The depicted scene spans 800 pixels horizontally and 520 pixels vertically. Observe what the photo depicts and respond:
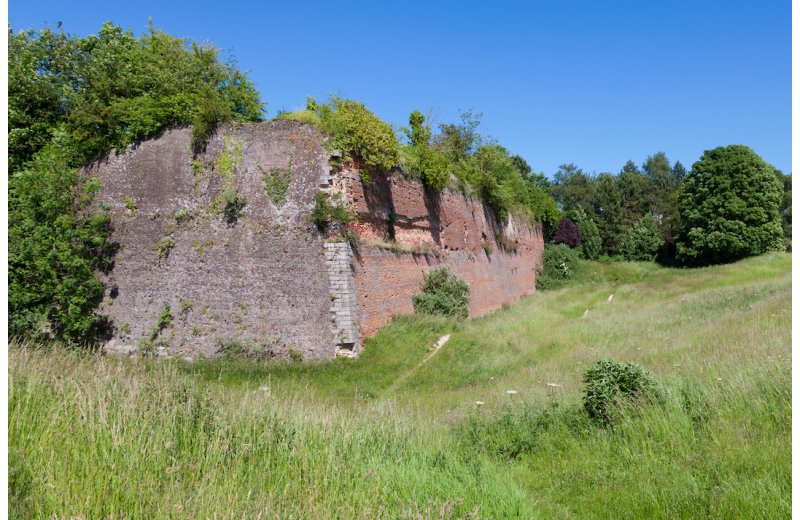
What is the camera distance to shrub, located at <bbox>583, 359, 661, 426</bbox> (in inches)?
273

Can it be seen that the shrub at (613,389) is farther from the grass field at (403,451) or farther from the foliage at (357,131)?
the foliage at (357,131)

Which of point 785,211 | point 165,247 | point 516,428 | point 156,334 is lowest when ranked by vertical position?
point 516,428

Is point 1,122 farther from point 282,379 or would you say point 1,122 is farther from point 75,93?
point 75,93

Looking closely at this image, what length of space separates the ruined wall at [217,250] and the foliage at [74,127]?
0.63 m

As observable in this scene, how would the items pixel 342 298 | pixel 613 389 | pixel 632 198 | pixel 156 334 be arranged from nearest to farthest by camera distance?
pixel 613 389 → pixel 342 298 → pixel 156 334 → pixel 632 198

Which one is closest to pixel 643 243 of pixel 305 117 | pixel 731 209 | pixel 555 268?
pixel 731 209

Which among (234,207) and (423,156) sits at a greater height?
(423,156)

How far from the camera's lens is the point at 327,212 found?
14.3 meters

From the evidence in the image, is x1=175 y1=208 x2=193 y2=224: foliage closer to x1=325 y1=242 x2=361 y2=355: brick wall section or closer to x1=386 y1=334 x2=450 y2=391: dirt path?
x1=325 y1=242 x2=361 y2=355: brick wall section

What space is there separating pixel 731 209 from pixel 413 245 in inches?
1167

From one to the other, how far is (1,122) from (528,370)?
10444 millimetres

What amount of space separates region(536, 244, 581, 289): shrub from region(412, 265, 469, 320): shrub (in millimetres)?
16438

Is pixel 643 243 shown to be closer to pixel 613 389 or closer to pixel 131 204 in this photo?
pixel 131 204

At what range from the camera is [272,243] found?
14.6 meters
